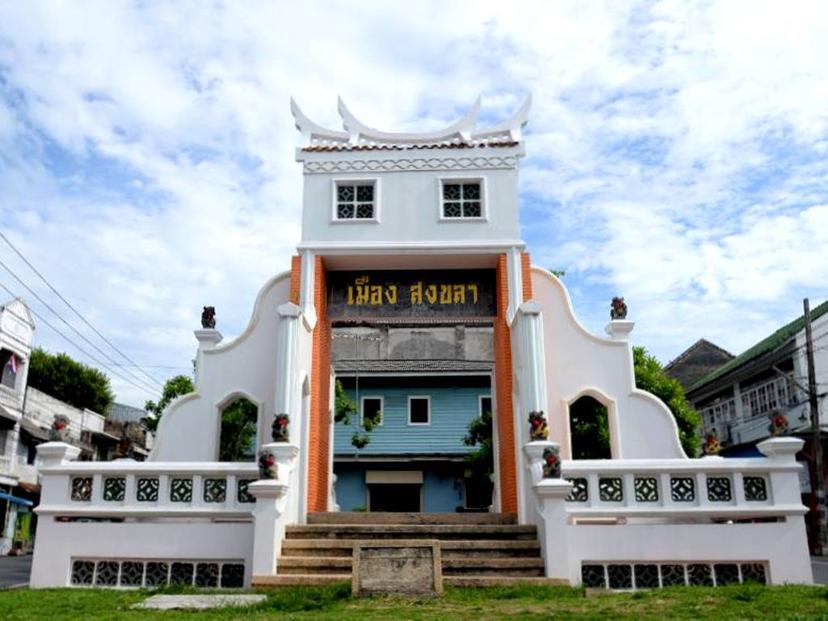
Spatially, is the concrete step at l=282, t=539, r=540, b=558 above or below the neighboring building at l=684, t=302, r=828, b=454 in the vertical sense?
below

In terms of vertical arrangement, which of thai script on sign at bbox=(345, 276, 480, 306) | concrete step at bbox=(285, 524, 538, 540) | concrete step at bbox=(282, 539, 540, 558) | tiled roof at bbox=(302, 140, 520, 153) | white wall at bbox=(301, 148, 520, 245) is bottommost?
concrete step at bbox=(282, 539, 540, 558)

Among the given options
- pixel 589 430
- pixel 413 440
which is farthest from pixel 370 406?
pixel 589 430

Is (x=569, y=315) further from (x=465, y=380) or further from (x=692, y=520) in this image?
(x=465, y=380)

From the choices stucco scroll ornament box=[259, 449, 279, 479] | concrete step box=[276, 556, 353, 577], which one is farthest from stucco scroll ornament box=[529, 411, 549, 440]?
stucco scroll ornament box=[259, 449, 279, 479]

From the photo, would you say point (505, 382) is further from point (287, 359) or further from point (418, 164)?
point (418, 164)

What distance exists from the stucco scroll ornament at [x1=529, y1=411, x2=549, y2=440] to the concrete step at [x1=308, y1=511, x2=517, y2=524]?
1.44m

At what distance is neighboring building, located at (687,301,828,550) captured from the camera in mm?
25031

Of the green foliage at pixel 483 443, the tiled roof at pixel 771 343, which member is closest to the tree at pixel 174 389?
the green foliage at pixel 483 443

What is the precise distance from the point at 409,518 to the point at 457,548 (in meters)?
1.18

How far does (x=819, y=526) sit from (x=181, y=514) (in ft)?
69.2

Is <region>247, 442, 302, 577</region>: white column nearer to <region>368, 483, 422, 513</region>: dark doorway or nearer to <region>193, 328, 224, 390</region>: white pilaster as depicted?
<region>193, 328, 224, 390</region>: white pilaster

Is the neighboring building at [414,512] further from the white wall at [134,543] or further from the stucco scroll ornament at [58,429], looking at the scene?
the stucco scroll ornament at [58,429]

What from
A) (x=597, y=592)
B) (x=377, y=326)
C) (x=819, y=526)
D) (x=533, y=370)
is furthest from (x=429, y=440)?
(x=597, y=592)

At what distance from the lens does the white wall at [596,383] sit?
38.7ft
